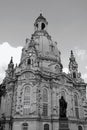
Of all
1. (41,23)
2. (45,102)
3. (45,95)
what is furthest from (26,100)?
(41,23)

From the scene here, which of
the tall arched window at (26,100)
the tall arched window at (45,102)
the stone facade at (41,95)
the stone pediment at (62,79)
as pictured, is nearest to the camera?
the stone facade at (41,95)

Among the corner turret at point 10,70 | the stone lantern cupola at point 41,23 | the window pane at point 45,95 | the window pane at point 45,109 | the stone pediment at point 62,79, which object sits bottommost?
the window pane at point 45,109

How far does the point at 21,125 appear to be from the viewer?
3941 centimetres

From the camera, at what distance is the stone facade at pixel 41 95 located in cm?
4088

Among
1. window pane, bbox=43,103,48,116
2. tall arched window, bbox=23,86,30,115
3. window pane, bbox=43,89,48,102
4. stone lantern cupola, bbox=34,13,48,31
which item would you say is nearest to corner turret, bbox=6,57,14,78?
tall arched window, bbox=23,86,30,115

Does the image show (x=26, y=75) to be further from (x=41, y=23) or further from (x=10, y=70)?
(x=41, y=23)

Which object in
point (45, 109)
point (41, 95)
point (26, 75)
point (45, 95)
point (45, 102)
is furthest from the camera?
point (45, 95)

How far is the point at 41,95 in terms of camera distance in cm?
4428

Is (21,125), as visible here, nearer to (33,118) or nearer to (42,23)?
(33,118)

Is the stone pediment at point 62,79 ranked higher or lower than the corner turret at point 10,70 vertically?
lower

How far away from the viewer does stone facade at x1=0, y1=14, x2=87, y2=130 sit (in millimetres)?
40875

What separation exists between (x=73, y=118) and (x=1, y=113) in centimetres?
2067

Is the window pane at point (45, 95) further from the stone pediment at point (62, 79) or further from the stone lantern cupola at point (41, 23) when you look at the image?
the stone lantern cupola at point (41, 23)

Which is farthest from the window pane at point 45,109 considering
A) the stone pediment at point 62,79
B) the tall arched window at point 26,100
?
the stone pediment at point 62,79
